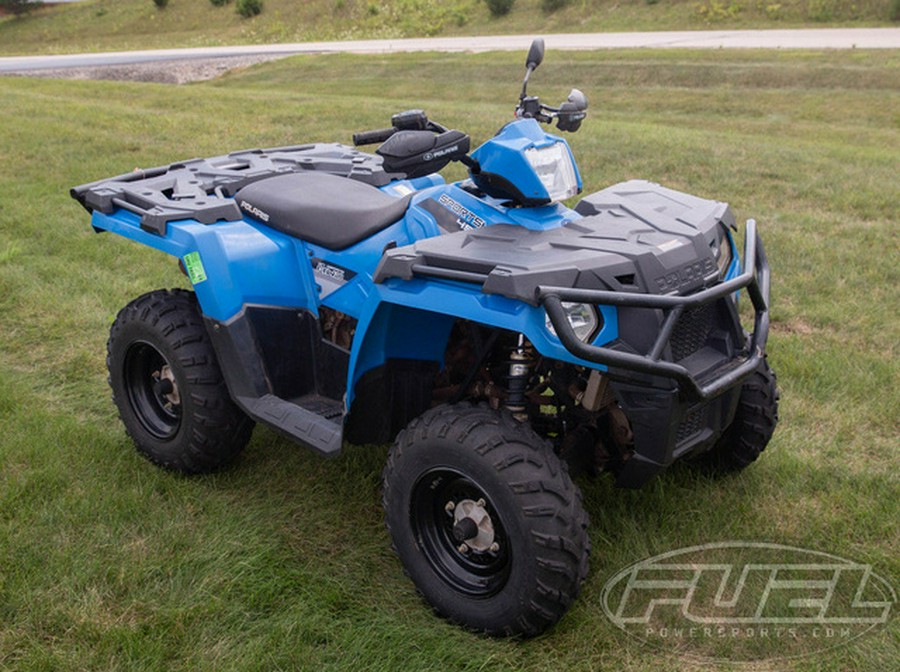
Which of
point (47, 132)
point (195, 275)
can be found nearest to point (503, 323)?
point (195, 275)

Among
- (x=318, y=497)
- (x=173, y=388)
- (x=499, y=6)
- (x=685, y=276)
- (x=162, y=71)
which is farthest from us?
(x=499, y=6)

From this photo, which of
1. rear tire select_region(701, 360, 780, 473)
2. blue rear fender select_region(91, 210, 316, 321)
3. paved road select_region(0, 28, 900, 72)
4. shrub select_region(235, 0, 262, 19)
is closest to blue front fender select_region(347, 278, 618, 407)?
blue rear fender select_region(91, 210, 316, 321)

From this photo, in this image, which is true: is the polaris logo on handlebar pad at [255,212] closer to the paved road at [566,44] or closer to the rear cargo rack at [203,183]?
the rear cargo rack at [203,183]

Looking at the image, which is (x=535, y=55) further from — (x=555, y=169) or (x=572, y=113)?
(x=555, y=169)

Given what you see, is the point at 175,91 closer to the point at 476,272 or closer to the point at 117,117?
the point at 117,117

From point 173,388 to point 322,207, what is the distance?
3.42 feet

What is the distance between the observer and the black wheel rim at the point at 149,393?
3883 mm

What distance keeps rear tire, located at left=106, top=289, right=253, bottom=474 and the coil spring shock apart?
4.17 ft

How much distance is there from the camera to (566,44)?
20.5 meters

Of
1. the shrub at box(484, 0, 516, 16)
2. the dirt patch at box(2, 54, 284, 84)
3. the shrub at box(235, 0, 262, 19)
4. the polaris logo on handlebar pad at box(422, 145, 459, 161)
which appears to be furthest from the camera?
the shrub at box(235, 0, 262, 19)

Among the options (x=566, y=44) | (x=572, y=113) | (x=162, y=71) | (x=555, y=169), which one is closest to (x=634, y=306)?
(x=555, y=169)

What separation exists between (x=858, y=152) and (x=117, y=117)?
892cm

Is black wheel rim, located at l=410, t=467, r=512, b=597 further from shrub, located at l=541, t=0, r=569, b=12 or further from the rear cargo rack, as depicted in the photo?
shrub, located at l=541, t=0, r=569, b=12

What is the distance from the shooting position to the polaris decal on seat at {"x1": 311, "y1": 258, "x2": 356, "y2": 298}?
Result: 3.34 metres
